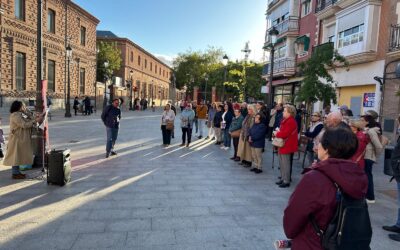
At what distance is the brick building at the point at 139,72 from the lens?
51.1 meters

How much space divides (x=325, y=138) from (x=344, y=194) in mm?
405

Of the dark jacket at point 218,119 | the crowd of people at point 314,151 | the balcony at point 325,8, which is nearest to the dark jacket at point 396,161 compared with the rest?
the crowd of people at point 314,151

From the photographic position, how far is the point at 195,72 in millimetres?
61250

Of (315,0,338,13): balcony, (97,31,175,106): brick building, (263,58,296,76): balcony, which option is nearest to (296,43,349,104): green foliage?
(315,0,338,13): balcony

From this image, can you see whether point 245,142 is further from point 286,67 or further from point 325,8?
point 286,67

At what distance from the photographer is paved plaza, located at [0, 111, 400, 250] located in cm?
424

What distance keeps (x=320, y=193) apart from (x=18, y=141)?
20.8 feet

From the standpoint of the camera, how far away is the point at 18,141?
6.67 metres

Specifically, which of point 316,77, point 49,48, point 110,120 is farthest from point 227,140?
point 49,48

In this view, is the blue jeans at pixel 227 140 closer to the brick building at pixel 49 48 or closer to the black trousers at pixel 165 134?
the black trousers at pixel 165 134

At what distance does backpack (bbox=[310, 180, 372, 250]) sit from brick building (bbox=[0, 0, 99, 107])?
24.5 metres

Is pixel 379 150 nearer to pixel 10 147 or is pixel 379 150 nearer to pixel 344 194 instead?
pixel 344 194

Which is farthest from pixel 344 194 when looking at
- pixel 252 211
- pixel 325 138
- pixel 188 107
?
pixel 188 107

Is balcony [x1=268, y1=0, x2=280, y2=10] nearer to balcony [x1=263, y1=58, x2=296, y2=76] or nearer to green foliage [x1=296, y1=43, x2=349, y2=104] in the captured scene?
balcony [x1=263, y1=58, x2=296, y2=76]
